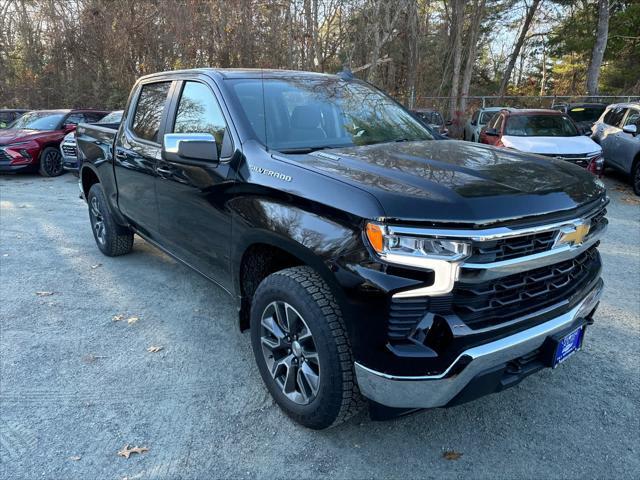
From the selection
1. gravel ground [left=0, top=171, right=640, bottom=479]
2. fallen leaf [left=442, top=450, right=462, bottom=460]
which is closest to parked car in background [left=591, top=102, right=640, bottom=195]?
gravel ground [left=0, top=171, right=640, bottom=479]

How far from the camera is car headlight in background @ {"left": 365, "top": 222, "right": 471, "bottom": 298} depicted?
6.80 feet

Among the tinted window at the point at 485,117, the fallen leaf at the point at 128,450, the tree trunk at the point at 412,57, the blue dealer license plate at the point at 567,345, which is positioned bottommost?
the fallen leaf at the point at 128,450

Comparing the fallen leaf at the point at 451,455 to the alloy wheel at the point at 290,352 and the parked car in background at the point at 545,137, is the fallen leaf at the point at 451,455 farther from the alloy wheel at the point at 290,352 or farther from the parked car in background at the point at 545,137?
the parked car in background at the point at 545,137

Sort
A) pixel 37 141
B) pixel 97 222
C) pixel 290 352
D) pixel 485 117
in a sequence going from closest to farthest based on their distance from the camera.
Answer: pixel 290 352
pixel 97 222
pixel 37 141
pixel 485 117

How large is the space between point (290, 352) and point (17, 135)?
39.9 feet

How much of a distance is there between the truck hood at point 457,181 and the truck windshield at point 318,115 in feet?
0.85

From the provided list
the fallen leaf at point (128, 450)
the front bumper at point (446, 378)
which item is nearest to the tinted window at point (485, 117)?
the front bumper at point (446, 378)

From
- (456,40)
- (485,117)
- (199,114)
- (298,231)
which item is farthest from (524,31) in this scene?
(298,231)

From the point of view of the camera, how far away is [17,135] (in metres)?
11.9

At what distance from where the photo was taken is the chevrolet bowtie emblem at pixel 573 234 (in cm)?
240

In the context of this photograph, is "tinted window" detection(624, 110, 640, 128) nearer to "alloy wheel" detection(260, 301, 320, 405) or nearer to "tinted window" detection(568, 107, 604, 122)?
"tinted window" detection(568, 107, 604, 122)

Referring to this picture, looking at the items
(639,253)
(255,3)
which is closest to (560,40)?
(255,3)

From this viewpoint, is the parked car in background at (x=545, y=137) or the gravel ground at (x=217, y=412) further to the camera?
the parked car in background at (x=545, y=137)

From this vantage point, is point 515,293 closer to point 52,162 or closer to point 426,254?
point 426,254
